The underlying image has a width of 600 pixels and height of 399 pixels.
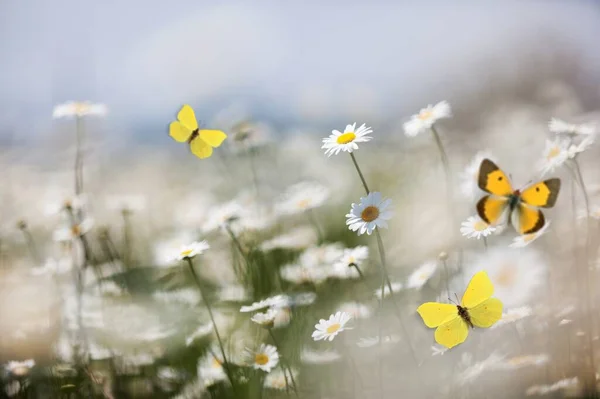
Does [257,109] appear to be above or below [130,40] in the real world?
below

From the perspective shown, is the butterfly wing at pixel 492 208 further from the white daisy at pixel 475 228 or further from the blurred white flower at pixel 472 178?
the blurred white flower at pixel 472 178

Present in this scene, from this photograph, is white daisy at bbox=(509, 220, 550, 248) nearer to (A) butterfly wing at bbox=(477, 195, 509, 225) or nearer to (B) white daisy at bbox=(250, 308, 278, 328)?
(A) butterfly wing at bbox=(477, 195, 509, 225)

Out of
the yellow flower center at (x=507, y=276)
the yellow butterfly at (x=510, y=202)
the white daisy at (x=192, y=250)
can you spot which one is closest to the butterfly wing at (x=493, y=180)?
the yellow butterfly at (x=510, y=202)

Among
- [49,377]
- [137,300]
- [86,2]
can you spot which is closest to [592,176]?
[137,300]

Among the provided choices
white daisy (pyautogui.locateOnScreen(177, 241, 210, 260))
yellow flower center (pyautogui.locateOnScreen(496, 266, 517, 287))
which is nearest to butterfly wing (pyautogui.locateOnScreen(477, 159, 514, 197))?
yellow flower center (pyautogui.locateOnScreen(496, 266, 517, 287))

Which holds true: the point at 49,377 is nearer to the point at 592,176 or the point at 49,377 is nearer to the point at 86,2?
the point at 86,2
